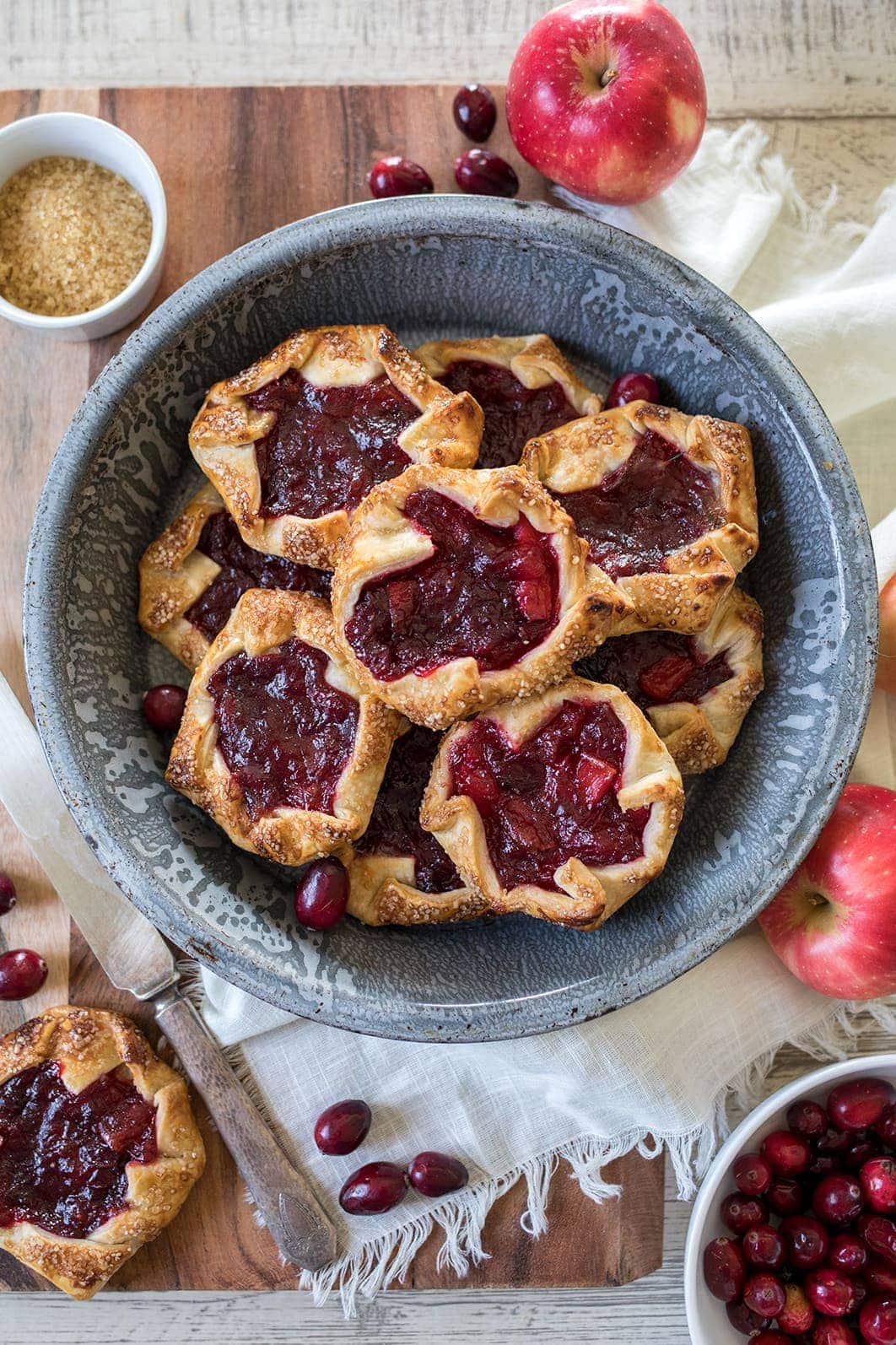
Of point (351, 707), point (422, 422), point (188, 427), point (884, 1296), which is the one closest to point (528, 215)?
point (422, 422)

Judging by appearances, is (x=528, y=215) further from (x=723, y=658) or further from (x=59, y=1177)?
(x=59, y=1177)

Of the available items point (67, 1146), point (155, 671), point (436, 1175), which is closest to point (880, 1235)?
point (436, 1175)

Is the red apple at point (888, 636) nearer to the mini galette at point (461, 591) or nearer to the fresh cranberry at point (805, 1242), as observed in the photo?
the mini galette at point (461, 591)

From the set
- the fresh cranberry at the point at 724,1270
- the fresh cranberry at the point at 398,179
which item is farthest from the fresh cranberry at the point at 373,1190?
the fresh cranberry at the point at 398,179

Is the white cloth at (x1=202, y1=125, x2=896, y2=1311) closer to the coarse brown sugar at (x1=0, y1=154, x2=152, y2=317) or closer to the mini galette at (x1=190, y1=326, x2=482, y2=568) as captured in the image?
the mini galette at (x1=190, y1=326, x2=482, y2=568)

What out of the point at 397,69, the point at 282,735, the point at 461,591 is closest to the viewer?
the point at 461,591

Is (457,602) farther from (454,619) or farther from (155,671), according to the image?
(155,671)
